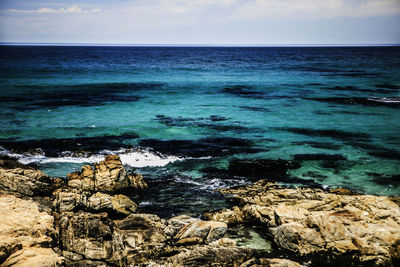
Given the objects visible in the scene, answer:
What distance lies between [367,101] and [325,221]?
31421 mm

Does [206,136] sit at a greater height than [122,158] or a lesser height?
greater

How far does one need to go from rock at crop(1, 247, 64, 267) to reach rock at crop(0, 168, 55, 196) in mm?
4552

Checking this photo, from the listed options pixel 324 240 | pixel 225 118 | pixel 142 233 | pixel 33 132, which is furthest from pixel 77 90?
pixel 324 240

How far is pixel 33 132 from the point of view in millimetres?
22953

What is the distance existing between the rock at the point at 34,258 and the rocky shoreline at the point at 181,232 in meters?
0.02

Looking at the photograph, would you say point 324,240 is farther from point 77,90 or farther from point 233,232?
point 77,90

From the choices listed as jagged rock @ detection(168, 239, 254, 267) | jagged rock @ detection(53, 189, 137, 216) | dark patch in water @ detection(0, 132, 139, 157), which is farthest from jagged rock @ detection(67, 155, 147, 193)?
jagged rock @ detection(168, 239, 254, 267)

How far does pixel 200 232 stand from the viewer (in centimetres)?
935

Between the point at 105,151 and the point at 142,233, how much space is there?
10954 mm

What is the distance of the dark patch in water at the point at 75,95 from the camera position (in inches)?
1320

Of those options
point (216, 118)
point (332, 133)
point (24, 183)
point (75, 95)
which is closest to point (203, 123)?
point (216, 118)

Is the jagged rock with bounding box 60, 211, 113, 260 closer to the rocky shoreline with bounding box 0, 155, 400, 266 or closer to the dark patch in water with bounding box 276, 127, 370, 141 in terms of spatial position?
the rocky shoreline with bounding box 0, 155, 400, 266

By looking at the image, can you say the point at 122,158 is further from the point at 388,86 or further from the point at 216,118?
the point at 388,86

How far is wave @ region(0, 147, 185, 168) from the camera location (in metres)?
17.4
